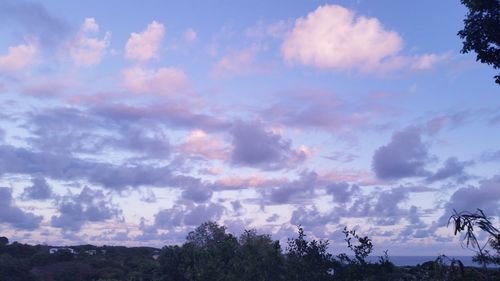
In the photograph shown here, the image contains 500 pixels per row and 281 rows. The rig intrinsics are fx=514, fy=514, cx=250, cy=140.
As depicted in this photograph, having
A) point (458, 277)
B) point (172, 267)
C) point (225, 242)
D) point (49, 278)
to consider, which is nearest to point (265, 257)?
point (225, 242)

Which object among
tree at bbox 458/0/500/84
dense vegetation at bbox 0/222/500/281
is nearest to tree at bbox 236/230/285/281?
dense vegetation at bbox 0/222/500/281

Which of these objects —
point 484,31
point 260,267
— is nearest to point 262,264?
point 260,267

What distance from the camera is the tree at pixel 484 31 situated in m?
15.9

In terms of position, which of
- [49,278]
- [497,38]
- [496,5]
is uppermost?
[496,5]

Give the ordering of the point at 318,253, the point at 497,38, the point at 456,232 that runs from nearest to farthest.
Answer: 1. the point at 456,232
2. the point at 497,38
3. the point at 318,253

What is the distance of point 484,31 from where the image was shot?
52.5 ft

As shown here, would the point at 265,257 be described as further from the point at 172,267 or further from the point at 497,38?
the point at 172,267

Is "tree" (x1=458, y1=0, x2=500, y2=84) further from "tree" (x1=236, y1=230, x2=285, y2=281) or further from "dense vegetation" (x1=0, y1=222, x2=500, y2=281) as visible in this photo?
"tree" (x1=236, y1=230, x2=285, y2=281)

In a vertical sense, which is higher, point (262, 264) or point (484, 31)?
point (484, 31)

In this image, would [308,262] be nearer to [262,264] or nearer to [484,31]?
[262,264]

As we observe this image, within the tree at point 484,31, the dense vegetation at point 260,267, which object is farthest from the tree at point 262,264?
the tree at point 484,31

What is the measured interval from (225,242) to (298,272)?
568 inches

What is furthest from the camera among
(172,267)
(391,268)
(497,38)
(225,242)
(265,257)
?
(172,267)

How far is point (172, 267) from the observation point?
4516 cm
